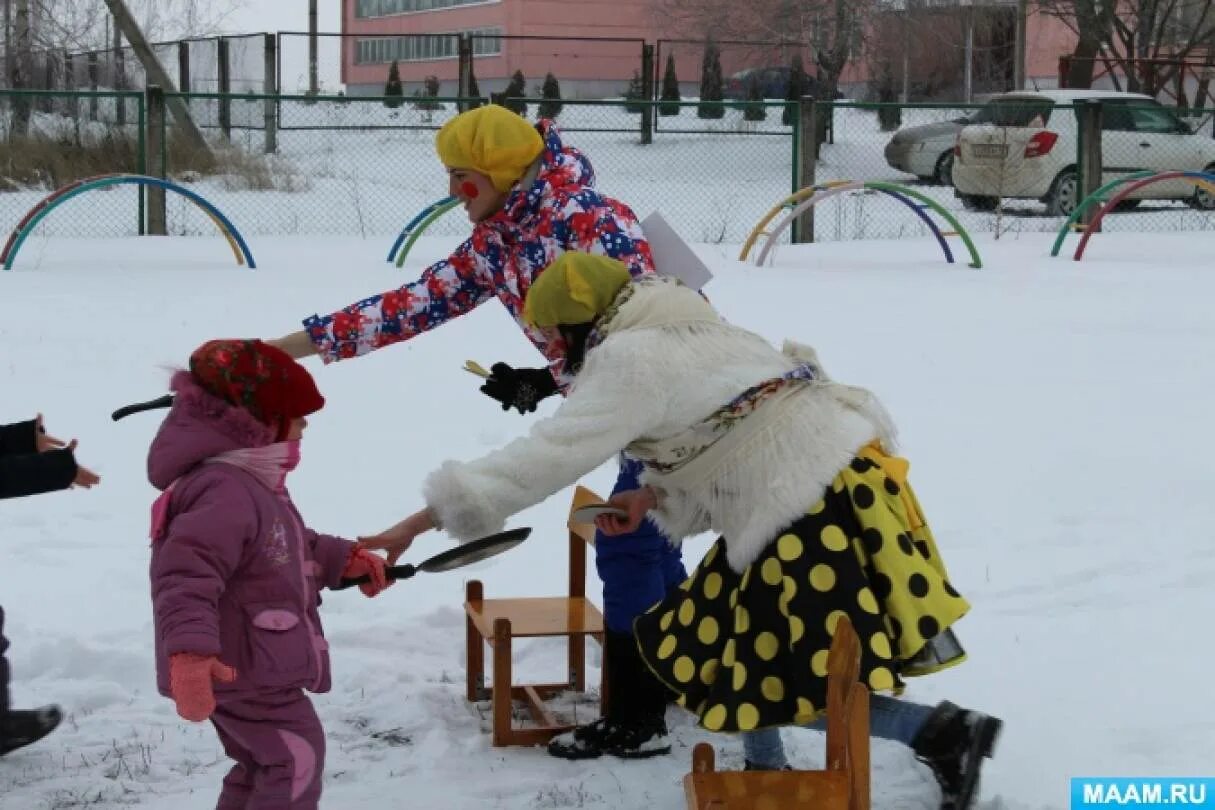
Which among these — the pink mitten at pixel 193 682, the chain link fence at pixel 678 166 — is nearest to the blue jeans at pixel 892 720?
the pink mitten at pixel 193 682

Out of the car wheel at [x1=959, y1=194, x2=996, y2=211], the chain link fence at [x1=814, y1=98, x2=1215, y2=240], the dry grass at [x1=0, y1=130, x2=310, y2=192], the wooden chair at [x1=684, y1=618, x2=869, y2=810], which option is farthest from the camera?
the car wheel at [x1=959, y1=194, x2=996, y2=211]

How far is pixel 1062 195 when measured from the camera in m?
17.2

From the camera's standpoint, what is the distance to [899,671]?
124 inches

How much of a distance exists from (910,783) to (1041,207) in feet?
53.1

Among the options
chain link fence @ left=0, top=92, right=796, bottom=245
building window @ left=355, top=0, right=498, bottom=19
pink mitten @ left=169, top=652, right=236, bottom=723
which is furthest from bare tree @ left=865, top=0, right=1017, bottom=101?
pink mitten @ left=169, top=652, right=236, bottom=723

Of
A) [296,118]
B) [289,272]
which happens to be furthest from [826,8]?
[289,272]

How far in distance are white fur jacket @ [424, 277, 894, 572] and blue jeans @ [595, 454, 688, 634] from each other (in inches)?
20.9

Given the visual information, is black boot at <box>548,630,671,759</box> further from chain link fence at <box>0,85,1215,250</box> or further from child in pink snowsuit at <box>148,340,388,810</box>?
chain link fence at <box>0,85,1215,250</box>

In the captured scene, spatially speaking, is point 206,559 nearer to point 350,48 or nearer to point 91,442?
point 91,442

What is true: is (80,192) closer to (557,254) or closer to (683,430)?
(557,254)

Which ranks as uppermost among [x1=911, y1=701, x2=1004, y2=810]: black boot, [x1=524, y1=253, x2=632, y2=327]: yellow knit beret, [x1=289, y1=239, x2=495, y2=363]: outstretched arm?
[x1=524, y1=253, x2=632, y2=327]: yellow knit beret

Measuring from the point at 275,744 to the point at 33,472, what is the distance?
31.8 inches

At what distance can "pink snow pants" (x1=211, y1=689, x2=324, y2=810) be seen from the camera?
9.75ft

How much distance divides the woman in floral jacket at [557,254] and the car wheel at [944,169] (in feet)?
58.6
